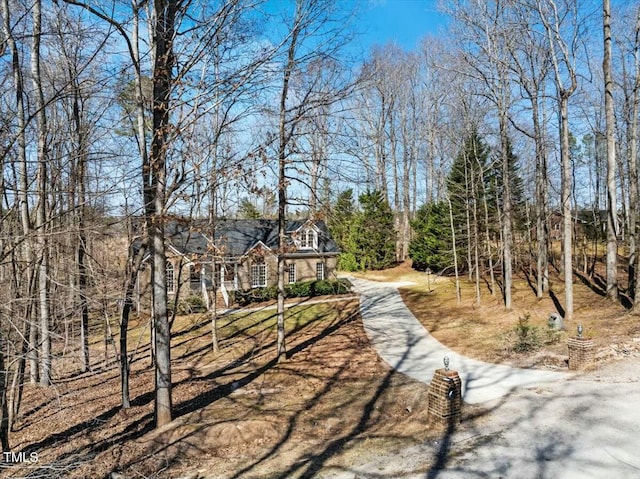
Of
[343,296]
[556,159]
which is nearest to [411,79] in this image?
[556,159]

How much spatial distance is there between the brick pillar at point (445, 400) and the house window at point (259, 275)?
18.9 metres

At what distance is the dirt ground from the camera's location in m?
6.11

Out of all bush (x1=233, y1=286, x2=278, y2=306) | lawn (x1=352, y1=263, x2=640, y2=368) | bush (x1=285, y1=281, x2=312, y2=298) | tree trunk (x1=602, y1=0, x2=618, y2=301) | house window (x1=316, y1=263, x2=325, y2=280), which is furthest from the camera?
house window (x1=316, y1=263, x2=325, y2=280)

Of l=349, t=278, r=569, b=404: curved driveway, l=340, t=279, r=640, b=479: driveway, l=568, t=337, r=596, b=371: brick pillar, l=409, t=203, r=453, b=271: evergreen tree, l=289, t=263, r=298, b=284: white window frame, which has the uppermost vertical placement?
l=409, t=203, r=453, b=271: evergreen tree

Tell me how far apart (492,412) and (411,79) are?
32.5m

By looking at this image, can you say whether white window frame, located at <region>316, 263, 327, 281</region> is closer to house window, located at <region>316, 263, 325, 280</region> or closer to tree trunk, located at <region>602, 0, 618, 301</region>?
house window, located at <region>316, 263, 325, 280</region>

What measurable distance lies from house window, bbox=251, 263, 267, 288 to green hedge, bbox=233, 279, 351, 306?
6.31 feet

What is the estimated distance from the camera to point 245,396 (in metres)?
9.39

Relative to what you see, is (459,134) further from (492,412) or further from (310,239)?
(492,412)

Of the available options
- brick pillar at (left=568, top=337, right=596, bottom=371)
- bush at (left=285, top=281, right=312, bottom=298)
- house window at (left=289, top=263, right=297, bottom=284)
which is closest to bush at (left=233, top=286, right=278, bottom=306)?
bush at (left=285, top=281, right=312, bottom=298)

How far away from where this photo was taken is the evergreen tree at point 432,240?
89.8 ft

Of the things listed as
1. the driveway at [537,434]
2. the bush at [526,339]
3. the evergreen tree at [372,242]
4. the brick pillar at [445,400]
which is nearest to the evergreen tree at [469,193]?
the evergreen tree at [372,242]

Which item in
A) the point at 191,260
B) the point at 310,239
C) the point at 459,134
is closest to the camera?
the point at 191,260

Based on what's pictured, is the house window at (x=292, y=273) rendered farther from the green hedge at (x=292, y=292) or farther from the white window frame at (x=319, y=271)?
the green hedge at (x=292, y=292)
